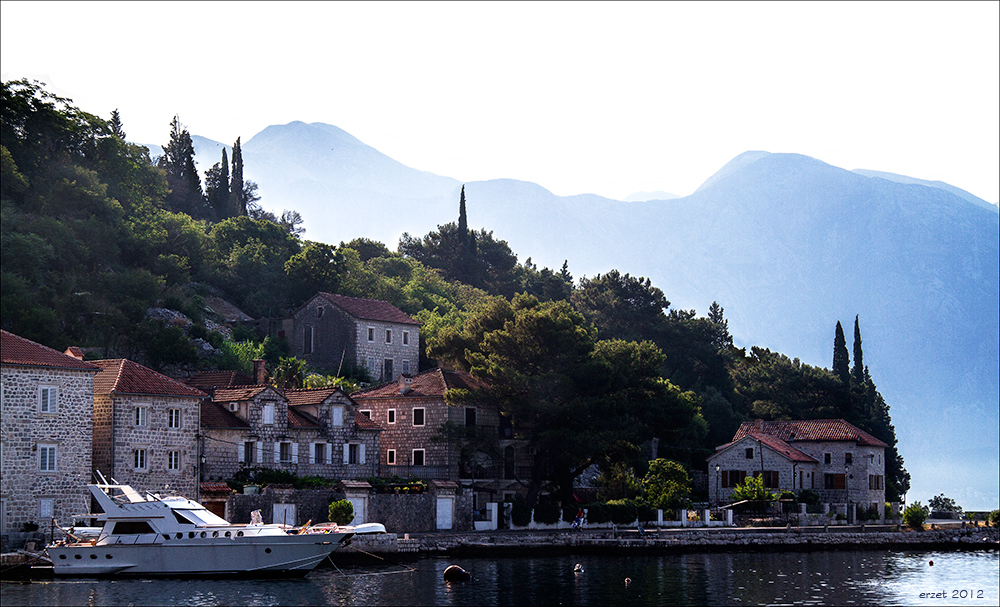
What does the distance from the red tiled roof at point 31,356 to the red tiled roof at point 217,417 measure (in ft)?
26.7

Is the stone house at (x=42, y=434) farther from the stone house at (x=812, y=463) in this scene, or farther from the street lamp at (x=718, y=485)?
the stone house at (x=812, y=463)

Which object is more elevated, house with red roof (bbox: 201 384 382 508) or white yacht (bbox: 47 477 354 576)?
house with red roof (bbox: 201 384 382 508)

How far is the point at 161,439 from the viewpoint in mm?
53625

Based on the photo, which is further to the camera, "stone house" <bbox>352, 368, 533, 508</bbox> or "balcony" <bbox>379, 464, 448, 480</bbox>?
"balcony" <bbox>379, 464, 448, 480</bbox>

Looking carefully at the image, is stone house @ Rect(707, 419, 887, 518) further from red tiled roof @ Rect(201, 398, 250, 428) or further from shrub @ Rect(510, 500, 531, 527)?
red tiled roof @ Rect(201, 398, 250, 428)

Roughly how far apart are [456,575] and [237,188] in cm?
9148

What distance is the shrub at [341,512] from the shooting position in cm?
5350

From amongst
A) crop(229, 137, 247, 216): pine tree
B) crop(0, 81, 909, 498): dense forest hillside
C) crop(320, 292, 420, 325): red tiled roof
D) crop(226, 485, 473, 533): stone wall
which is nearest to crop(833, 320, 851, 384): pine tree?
crop(0, 81, 909, 498): dense forest hillside

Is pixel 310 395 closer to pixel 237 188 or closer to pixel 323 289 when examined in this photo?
pixel 323 289

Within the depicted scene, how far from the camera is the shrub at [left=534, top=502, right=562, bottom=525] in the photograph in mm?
64438

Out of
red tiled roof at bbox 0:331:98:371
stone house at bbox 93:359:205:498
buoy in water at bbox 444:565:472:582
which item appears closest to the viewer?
buoy in water at bbox 444:565:472:582

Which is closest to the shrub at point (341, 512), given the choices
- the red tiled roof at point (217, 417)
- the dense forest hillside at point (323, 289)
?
the red tiled roof at point (217, 417)

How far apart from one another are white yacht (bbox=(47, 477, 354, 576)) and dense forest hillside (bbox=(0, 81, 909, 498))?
24082 millimetres

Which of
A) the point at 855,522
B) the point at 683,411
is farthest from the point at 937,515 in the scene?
the point at 683,411
